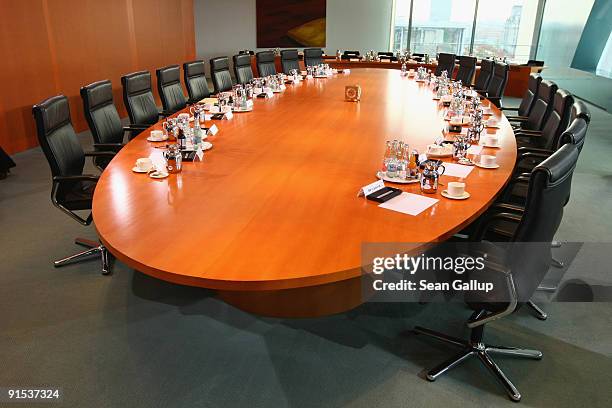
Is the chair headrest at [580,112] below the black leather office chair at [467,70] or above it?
above

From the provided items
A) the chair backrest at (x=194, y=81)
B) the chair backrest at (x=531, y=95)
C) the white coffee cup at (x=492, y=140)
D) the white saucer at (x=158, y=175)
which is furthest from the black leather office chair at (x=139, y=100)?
the chair backrest at (x=531, y=95)

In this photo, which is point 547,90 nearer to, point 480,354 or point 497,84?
point 497,84

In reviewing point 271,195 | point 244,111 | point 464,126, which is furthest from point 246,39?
point 271,195

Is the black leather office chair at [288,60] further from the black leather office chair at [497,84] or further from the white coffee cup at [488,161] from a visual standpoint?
the white coffee cup at [488,161]

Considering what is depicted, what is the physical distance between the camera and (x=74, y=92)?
261 inches

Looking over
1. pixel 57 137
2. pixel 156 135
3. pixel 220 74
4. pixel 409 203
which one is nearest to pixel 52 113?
pixel 57 137

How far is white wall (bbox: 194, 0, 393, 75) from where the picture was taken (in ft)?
40.9

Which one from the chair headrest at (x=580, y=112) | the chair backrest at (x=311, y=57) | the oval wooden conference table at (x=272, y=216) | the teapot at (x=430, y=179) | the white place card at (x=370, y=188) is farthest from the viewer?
the chair backrest at (x=311, y=57)

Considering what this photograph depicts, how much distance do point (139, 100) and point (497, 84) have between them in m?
4.32

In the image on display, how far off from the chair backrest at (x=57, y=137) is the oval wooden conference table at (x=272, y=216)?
39cm

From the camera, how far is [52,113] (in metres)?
3.07

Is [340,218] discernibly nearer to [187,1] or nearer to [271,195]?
[271,195]

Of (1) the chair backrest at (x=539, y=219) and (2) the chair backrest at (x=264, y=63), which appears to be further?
(2) the chair backrest at (x=264, y=63)

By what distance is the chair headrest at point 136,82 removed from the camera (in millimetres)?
4230
